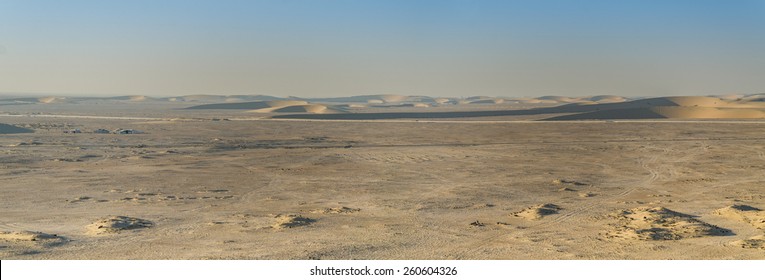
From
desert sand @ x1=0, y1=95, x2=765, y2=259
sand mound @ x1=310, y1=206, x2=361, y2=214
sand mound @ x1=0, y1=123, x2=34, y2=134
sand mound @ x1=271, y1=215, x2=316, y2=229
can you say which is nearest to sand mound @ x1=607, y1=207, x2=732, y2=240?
desert sand @ x1=0, y1=95, x2=765, y2=259

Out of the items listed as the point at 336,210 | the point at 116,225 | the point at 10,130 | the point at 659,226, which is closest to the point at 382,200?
the point at 336,210

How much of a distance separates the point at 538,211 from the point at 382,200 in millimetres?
3369

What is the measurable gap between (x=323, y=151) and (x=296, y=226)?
1673cm

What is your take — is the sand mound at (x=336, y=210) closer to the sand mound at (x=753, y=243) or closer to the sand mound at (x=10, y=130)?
the sand mound at (x=753, y=243)

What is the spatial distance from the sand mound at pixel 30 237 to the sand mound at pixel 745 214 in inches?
415

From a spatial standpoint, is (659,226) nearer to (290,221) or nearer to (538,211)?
(538,211)

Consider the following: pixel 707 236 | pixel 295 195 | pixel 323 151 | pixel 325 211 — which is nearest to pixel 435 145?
pixel 323 151

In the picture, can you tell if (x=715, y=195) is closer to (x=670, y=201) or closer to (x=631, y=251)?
(x=670, y=201)

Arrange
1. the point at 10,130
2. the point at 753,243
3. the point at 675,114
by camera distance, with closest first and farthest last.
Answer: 1. the point at 753,243
2. the point at 10,130
3. the point at 675,114

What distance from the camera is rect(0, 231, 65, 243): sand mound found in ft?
37.0

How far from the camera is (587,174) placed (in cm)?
2150

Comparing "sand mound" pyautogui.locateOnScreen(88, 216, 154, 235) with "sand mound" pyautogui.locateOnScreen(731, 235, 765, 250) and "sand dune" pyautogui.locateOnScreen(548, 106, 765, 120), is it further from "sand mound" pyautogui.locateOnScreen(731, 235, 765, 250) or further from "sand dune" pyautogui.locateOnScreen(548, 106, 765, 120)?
"sand dune" pyautogui.locateOnScreen(548, 106, 765, 120)

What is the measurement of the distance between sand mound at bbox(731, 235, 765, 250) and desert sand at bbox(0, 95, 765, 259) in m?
0.05

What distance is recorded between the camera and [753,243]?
35.7 ft
